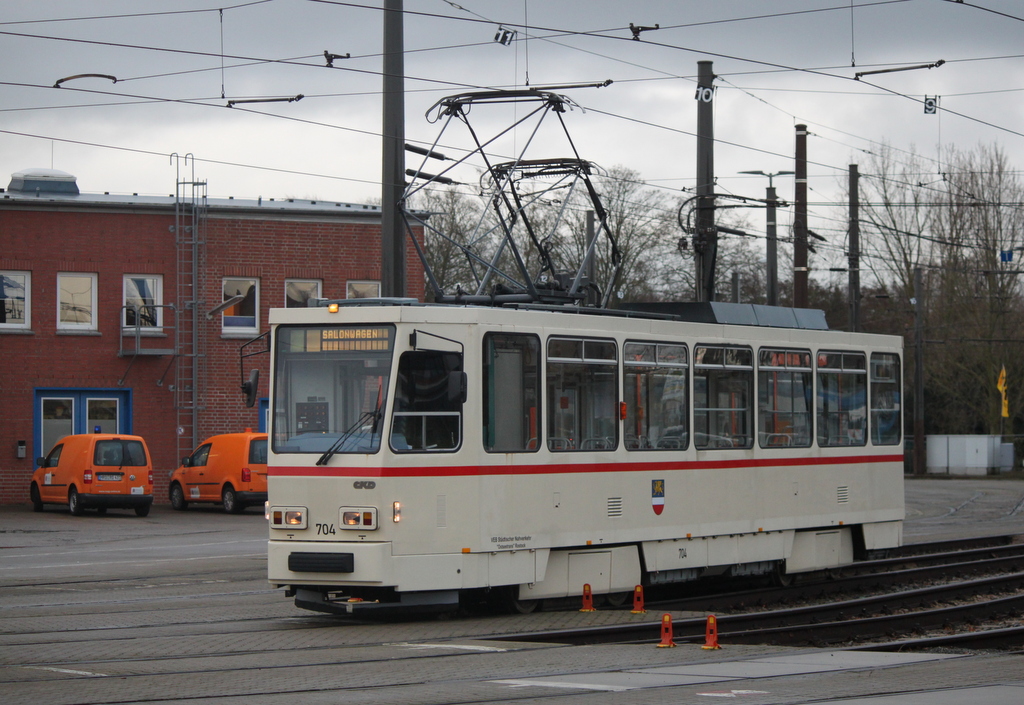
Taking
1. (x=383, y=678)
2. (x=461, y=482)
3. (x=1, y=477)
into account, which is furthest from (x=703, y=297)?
(x=1, y=477)

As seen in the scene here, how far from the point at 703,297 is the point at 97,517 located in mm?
15059

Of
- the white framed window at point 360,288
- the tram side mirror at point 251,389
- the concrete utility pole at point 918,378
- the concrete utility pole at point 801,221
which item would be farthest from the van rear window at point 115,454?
the concrete utility pole at point 918,378

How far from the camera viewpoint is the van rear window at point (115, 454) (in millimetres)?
28500

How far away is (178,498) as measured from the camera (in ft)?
103

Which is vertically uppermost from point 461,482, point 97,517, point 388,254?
point 388,254

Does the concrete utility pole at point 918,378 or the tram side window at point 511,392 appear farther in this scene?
the concrete utility pole at point 918,378

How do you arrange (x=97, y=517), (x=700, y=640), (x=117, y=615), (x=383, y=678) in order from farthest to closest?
(x=97, y=517) < (x=117, y=615) < (x=700, y=640) < (x=383, y=678)

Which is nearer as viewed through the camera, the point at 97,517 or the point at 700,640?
the point at 700,640

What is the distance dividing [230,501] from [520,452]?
18.4 m

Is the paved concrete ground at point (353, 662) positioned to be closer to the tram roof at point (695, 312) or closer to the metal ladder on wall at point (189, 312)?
the tram roof at point (695, 312)

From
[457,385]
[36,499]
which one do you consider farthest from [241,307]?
[457,385]

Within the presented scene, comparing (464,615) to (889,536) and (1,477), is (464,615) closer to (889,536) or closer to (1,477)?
(889,536)

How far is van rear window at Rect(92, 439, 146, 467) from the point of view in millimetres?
28500

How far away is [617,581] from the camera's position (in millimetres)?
13750
